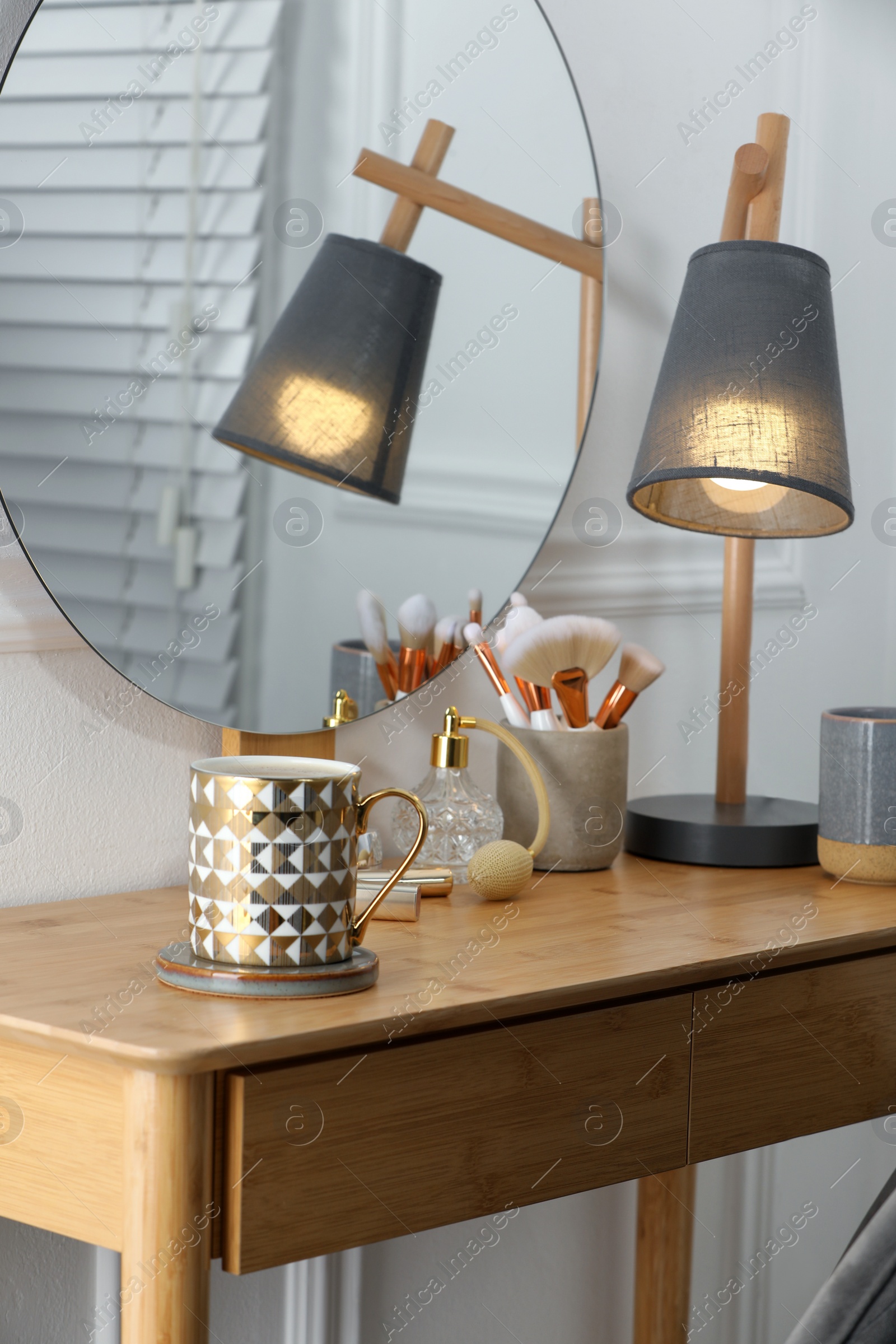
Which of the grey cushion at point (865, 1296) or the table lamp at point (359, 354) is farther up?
the table lamp at point (359, 354)

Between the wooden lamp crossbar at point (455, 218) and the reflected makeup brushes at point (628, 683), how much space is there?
0.84 feet

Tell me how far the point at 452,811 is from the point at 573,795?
0.38 feet

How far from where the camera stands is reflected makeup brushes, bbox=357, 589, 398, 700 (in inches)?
49.8

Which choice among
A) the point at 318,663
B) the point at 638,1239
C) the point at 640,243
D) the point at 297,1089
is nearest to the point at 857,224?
the point at 640,243

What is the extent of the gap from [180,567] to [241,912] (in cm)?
37

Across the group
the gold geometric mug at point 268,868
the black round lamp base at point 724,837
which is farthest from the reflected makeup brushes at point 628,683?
the gold geometric mug at point 268,868

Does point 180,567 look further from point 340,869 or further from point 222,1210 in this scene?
point 222,1210

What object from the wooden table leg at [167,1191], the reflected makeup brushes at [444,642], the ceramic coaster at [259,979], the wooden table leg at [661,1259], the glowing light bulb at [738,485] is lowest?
the wooden table leg at [661,1259]

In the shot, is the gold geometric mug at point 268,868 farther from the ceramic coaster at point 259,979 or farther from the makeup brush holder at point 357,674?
the makeup brush holder at point 357,674

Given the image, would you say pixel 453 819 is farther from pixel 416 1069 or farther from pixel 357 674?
pixel 416 1069

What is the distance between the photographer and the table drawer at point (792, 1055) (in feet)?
3.35

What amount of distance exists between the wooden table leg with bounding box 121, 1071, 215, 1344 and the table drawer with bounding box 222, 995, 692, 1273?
17mm

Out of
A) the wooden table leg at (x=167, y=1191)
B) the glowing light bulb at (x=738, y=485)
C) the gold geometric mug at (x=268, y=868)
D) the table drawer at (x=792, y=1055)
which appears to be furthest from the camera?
the glowing light bulb at (x=738, y=485)

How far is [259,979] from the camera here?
0.86 m
